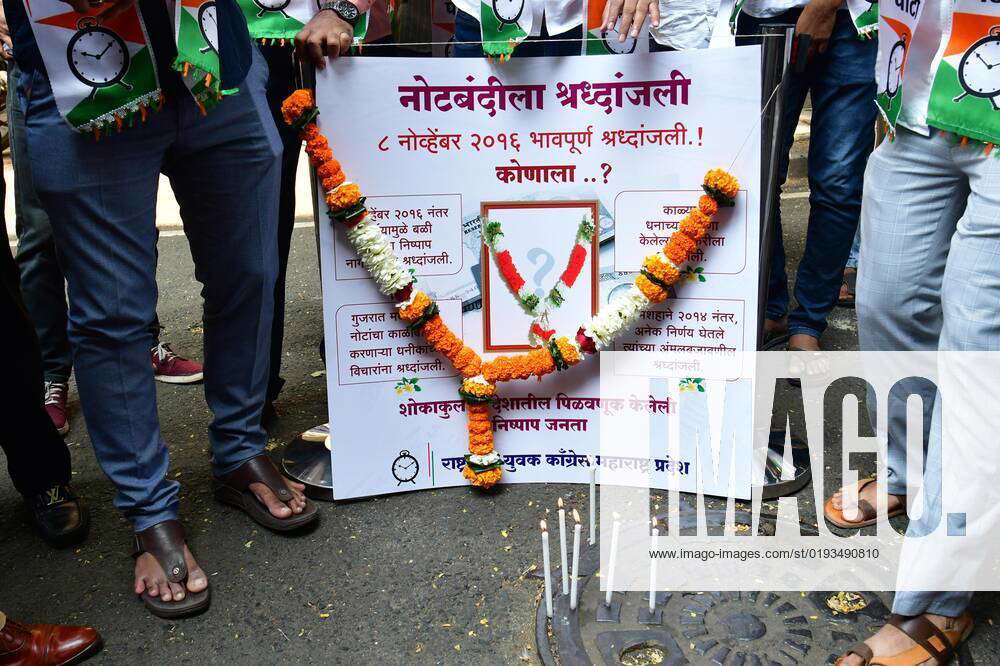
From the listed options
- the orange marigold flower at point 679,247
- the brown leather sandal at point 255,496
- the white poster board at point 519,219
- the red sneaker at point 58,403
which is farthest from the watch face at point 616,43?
the red sneaker at point 58,403

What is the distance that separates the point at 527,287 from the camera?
8.93 ft

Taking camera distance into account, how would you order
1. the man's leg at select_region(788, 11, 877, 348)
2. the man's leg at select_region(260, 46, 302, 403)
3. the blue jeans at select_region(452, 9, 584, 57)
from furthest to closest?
the man's leg at select_region(788, 11, 877, 348) → the man's leg at select_region(260, 46, 302, 403) → the blue jeans at select_region(452, 9, 584, 57)

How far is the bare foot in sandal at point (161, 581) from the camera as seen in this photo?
2.35 meters

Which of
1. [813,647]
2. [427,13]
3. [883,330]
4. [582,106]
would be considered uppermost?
[427,13]

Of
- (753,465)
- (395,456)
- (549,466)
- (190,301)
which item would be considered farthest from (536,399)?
(190,301)

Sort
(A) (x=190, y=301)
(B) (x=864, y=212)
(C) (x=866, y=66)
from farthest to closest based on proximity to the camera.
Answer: (A) (x=190, y=301), (C) (x=866, y=66), (B) (x=864, y=212)

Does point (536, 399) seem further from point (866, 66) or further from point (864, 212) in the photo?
point (866, 66)

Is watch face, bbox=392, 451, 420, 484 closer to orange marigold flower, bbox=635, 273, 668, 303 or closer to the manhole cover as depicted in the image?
the manhole cover

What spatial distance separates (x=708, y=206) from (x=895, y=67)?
58cm

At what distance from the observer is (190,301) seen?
4637 mm

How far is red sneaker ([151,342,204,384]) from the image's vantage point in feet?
12.2

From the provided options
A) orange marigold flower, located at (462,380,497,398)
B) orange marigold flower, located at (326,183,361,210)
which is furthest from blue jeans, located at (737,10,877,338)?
orange marigold flower, located at (326,183,361,210)

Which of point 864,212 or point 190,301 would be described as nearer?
point 864,212

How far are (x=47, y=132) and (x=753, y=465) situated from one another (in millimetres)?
2131
